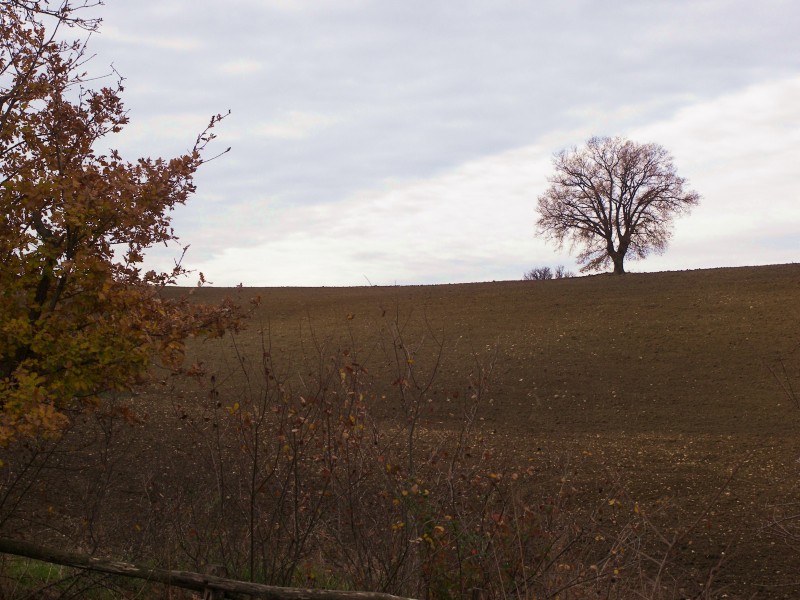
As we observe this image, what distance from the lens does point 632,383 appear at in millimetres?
23078

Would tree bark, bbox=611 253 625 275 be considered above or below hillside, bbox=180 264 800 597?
above

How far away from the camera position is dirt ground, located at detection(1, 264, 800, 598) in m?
11.1

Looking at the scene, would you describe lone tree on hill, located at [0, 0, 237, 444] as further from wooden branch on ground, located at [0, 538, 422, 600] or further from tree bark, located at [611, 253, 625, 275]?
tree bark, located at [611, 253, 625, 275]

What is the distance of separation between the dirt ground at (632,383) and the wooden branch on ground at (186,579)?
3.63ft

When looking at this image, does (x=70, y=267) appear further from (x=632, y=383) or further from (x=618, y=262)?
(x=618, y=262)

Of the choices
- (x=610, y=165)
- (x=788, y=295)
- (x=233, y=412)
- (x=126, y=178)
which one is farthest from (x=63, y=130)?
(x=610, y=165)

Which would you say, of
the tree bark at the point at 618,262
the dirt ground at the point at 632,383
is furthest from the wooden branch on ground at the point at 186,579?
the tree bark at the point at 618,262

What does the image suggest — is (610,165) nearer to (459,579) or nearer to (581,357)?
(581,357)

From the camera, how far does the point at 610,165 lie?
4853 centimetres

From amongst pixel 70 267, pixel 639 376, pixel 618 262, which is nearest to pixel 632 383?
pixel 639 376

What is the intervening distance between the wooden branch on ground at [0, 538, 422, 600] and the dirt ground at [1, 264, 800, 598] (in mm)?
1107

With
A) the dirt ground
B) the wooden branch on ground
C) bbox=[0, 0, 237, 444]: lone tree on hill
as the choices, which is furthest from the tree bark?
the wooden branch on ground

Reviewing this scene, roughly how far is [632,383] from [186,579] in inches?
787

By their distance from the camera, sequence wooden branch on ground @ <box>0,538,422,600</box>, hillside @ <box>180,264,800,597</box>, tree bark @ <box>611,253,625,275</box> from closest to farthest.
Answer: wooden branch on ground @ <box>0,538,422,600</box> → hillside @ <box>180,264,800,597</box> → tree bark @ <box>611,253,625,275</box>
